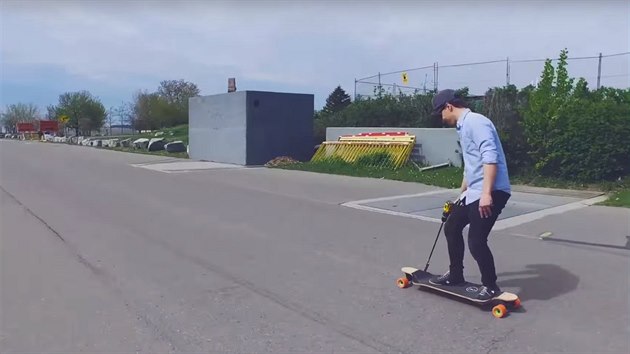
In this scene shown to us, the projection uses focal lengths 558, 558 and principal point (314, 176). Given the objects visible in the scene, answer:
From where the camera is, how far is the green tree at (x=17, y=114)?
106750 mm

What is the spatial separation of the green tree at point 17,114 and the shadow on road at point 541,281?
114479 mm

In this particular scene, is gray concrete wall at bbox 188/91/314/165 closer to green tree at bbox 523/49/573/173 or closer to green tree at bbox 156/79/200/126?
green tree at bbox 523/49/573/173

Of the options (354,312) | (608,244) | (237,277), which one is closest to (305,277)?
(237,277)

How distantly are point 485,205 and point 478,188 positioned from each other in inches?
10.3

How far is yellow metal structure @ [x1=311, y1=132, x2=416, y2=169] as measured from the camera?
1850 centimetres

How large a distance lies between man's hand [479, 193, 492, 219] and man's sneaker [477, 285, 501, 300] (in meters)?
0.67

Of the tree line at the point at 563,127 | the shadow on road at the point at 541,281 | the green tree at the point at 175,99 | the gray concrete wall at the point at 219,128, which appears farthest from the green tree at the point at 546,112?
the green tree at the point at 175,99

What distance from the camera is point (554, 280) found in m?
5.73

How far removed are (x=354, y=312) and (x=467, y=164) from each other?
164cm

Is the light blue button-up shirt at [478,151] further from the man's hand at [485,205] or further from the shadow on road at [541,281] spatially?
the shadow on road at [541,281]

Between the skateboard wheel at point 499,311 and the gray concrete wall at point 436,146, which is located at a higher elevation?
the gray concrete wall at point 436,146

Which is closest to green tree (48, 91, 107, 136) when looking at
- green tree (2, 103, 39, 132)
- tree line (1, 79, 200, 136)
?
tree line (1, 79, 200, 136)

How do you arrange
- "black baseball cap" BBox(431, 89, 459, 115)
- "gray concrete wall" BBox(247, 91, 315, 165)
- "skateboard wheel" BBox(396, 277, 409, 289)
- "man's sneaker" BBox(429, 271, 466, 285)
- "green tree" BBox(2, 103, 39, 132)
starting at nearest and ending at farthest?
"black baseball cap" BBox(431, 89, 459, 115)
"man's sneaker" BBox(429, 271, 466, 285)
"skateboard wheel" BBox(396, 277, 409, 289)
"gray concrete wall" BBox(247, 91, 315, 165)
"green tree" BBox(2, 103, 39, 132)

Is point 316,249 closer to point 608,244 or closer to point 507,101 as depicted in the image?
point 608,244
